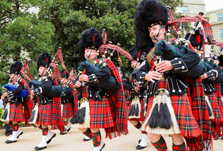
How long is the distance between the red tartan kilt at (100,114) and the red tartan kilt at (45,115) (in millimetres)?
1742

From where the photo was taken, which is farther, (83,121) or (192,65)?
(83,121)

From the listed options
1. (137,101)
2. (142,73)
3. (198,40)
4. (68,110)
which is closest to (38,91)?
(137,101)

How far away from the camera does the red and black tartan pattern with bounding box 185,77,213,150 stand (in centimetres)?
261

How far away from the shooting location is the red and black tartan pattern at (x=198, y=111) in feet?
8.57

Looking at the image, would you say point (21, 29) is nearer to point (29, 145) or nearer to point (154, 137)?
point (29, 145)

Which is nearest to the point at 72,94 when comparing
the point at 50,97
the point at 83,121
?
the point at 50,97

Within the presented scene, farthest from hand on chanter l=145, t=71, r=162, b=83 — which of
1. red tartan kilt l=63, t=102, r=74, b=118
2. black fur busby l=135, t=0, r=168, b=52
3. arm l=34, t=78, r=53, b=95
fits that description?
red tartan kilt l=63, t=102, r=74, b=118

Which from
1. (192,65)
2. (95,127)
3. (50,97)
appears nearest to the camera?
(192,65)

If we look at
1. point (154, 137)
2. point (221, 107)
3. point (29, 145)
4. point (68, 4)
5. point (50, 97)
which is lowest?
point (29, 145)

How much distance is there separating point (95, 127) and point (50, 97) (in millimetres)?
2055

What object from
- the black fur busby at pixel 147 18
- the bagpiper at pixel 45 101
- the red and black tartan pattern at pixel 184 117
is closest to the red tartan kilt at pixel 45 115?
the bagpiper at pixel 45 101

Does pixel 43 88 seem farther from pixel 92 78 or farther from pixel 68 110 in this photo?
pixel 68 110

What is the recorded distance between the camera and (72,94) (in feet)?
24.2

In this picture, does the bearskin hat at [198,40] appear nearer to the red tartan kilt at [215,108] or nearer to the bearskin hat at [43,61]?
the red tartan kilt at [215,108]
